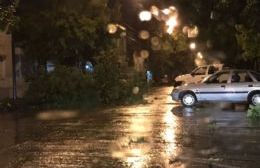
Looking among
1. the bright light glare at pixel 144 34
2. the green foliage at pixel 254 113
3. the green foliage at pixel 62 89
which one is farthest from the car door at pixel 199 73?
the bright light glare at pixel 144 34

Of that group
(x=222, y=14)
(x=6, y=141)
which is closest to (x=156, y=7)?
(x=222, y=14)

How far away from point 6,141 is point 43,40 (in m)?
16.5

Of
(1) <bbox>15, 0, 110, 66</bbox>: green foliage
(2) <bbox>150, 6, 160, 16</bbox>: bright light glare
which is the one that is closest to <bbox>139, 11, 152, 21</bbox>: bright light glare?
(2) <bbox>150, 6, 160, 16</bbox>: bright light glare

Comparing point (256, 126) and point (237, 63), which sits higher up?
point (237, 63)

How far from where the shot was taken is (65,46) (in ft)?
99.8

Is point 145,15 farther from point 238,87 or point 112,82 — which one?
point 238,87

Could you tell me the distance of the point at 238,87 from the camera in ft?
76.3

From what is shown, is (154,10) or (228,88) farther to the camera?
(154,10)

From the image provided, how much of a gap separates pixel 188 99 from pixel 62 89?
6141 millimetres

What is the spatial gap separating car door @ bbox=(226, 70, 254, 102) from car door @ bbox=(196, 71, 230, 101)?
0.21 m

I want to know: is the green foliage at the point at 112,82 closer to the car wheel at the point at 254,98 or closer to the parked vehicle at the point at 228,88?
the parked vehicle at the point at 228,88

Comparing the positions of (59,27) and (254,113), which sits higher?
(59,27)

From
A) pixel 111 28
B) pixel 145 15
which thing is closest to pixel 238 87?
pixel 111 28

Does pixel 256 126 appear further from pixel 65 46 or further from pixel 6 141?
pixel 65 46
